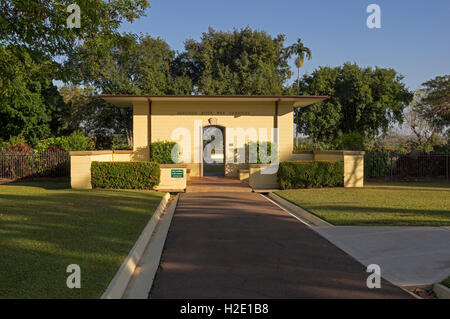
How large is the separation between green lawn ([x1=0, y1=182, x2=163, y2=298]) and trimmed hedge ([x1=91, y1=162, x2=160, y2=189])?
150 inches

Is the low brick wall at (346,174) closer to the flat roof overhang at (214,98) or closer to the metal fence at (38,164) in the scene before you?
the flat roof overhang at (214,98)

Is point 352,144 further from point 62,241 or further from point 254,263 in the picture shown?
point 62,241

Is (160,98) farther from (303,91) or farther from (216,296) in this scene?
(303,91)

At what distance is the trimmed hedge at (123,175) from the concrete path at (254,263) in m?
6.22

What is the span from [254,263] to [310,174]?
1122 centimetres

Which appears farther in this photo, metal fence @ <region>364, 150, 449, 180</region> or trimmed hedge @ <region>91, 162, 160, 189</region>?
metal fence @ <region>364, 150, 449, 180</region>

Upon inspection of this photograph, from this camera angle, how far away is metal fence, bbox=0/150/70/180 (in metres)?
20.9

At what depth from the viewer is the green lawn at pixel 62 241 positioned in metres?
4.72

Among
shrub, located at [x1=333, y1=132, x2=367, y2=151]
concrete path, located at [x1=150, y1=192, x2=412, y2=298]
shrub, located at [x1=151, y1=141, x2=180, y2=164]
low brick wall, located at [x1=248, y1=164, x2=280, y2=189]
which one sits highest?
shrub, located at [x1=333, y1=132, x2=367, y2=151]

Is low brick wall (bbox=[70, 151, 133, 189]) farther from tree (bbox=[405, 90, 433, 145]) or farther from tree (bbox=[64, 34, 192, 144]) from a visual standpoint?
tree (bbox=[405, 90, 433, 145])

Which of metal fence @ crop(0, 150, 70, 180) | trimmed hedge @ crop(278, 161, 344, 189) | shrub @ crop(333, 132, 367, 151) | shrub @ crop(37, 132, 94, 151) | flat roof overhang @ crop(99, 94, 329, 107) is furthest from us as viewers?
shrub @ crop(333, 132, 367, 151)

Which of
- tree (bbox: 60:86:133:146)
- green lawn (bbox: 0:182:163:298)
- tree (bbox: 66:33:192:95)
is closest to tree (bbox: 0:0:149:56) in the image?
green lawn (bbox: 0:182:163:298)

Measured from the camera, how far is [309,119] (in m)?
37.4
